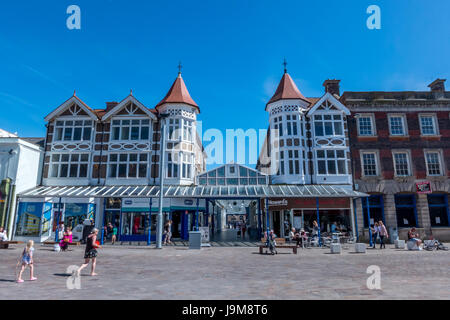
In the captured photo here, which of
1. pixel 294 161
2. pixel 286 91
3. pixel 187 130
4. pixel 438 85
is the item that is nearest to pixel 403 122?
pixel 438 85

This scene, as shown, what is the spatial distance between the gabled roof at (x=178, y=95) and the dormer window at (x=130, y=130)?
7.97 ft

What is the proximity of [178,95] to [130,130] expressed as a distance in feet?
18.6

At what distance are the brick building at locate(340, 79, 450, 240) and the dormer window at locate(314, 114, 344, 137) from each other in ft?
3.27

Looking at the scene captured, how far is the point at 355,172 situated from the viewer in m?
25.0

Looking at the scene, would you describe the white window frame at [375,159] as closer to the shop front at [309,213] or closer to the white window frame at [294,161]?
the shop front at [309,213]

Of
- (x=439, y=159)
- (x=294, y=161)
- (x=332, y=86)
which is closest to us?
(x=439, y=159)

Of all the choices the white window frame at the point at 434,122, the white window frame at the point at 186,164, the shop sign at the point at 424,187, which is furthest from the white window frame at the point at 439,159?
the white window frame at the point at 186,164

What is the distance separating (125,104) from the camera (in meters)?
27.1

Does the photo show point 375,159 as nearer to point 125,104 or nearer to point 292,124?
point 292,124

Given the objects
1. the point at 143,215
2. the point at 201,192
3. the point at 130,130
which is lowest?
the point at 143,215

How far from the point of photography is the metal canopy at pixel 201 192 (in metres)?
21.5

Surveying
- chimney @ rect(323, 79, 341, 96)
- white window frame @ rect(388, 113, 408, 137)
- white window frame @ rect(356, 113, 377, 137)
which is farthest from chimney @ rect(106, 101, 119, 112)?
white window frame @ rect(388, 113, 408, 137)

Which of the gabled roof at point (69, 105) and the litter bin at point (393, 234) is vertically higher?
the gabled roof at point (69, 105)
